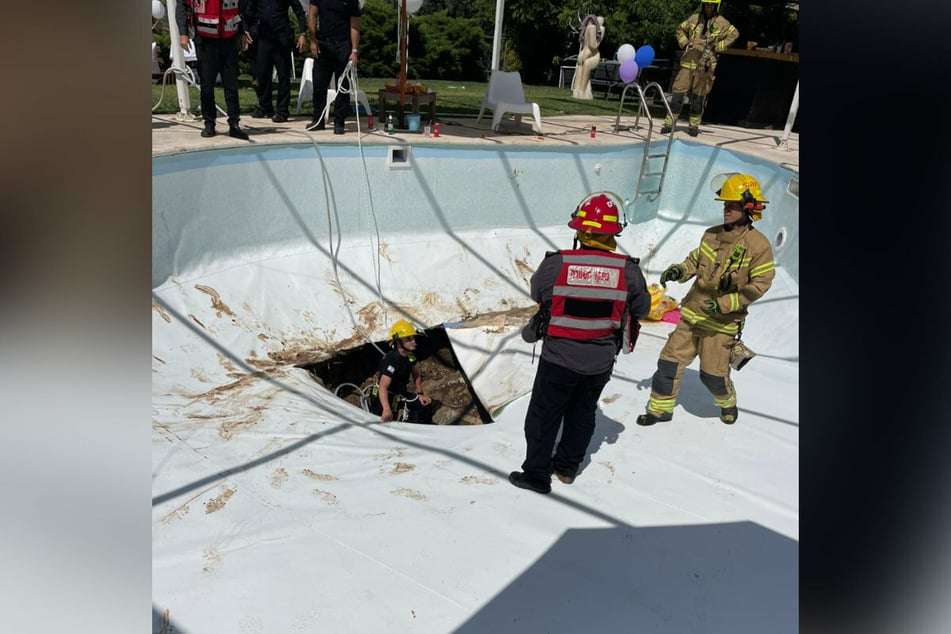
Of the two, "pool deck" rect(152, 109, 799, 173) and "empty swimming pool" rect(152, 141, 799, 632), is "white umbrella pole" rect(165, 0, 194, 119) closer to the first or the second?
"pool deck" rect(152, 109, 799, 173)

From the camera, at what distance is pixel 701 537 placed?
3758mm

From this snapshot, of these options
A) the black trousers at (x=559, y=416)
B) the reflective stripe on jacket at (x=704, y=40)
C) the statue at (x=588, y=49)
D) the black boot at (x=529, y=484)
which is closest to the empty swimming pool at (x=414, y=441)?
the black boot at (x=529, y=484)

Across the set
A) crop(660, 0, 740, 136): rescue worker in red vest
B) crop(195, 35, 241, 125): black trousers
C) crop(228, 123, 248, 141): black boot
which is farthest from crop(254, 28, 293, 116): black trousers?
crop(660, 0, 740, 136): rescue worker in red vest

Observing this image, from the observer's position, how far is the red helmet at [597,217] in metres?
3.70

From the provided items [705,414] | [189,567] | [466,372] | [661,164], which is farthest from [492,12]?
[189,567]

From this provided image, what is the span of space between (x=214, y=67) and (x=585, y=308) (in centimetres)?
474

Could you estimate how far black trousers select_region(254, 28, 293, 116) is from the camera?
25.8 feet

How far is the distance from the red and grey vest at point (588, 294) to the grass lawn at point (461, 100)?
6.30 m

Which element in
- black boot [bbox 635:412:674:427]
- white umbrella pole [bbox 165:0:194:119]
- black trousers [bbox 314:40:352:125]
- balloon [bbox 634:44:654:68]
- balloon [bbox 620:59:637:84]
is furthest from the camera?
balloon [bbox 634:44:654:68]

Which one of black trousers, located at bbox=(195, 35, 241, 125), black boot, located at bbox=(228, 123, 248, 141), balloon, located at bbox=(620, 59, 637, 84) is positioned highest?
balloon, located at bbox=(620, 59, 637, 84)

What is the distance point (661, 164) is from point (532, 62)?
11.6 metres

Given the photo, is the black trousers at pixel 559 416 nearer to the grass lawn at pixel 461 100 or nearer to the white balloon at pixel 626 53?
the grass lawn at pixel 461 100
